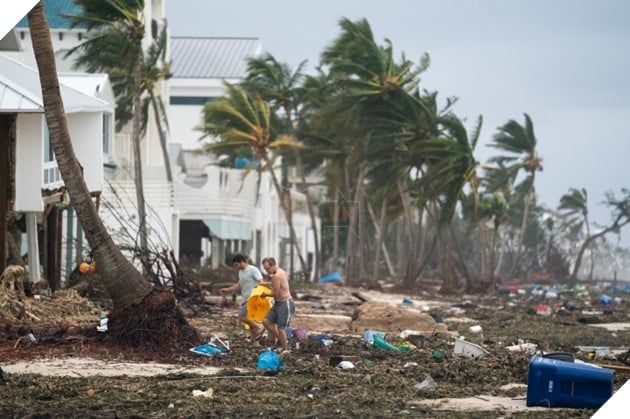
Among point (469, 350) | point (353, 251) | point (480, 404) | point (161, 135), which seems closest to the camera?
point (480, 404)

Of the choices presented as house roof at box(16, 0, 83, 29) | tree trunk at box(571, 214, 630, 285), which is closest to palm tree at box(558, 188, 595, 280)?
tree trunk at box(571, 214, 630, 285)

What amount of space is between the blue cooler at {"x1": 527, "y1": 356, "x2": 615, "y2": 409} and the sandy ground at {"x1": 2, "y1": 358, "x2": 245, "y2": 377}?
4.08 metres

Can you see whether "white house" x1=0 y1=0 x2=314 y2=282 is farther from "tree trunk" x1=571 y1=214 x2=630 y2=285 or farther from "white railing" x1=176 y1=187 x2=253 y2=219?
"tree trunk" x1=571 y1=214 x2=630 y2=285

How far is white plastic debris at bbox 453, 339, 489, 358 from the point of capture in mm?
20062

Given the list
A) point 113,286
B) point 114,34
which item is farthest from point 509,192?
point 113,286

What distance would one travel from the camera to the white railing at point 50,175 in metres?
27.9

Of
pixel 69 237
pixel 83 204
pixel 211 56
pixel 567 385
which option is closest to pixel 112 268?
pixel 83 204

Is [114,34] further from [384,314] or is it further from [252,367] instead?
[252,367]

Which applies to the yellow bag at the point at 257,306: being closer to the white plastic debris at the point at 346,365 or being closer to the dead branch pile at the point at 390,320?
the white plastic debris at the point at 346,365

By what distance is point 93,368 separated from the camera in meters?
17.1

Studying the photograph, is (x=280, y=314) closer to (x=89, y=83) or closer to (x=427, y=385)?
(x=427, y=385)

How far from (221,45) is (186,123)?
26.2ft

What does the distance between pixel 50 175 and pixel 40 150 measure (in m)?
1.72

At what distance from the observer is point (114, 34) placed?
45.1m
